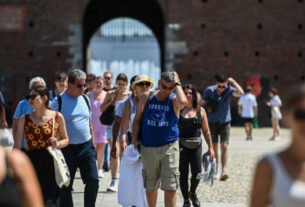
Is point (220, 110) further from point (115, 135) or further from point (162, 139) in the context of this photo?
point (162, 139)

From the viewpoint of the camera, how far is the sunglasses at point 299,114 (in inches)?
141

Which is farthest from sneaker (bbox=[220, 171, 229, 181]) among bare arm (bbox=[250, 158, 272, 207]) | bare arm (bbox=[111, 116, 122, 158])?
bare arm (bbox=[250, 158, 272, 207])

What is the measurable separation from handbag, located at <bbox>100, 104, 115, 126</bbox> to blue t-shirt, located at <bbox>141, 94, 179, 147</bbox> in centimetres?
353

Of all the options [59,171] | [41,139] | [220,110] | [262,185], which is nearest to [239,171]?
[220,110]

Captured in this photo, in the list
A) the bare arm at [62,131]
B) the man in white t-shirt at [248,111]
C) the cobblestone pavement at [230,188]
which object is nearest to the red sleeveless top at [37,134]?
the bare arm at [62,131]

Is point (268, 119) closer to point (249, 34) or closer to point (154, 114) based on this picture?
point (249, 34)

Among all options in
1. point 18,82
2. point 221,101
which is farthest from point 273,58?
point 221,101

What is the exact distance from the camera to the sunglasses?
A: 3590 millimetres

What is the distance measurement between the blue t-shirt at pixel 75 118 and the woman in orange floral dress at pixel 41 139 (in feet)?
3.74

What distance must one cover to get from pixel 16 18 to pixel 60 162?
73.3 ft

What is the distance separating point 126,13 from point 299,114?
112 feet

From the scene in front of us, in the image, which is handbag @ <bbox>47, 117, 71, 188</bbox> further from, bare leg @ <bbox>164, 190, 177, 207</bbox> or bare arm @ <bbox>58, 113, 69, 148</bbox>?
bare leg @ <bbox>164, 190, 177, 207</bbox>

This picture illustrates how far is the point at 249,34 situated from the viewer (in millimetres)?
28500

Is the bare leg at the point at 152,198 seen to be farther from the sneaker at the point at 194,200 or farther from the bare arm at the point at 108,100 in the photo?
the bare arm at the point at 108,100
